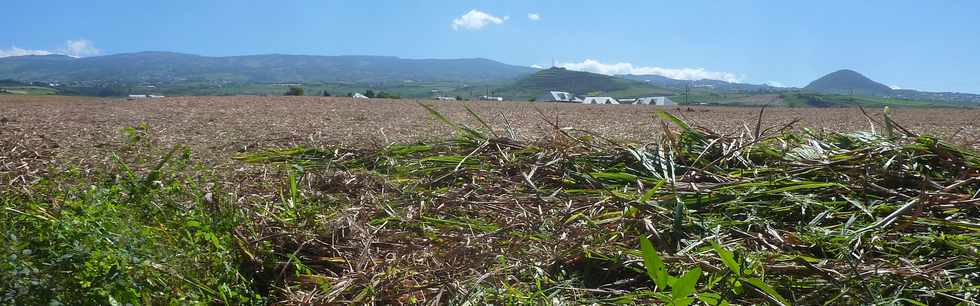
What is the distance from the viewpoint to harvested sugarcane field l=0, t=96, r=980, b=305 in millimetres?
2508

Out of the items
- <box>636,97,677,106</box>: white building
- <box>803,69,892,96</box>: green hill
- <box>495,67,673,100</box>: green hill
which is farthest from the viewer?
<box>803,69,892,96</box>: green hill

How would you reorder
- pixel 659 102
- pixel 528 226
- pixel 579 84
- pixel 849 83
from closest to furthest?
pixel 528 226, pixel 659 102, pixel 579 84, pixel 849 83

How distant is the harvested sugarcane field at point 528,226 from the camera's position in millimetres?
2508

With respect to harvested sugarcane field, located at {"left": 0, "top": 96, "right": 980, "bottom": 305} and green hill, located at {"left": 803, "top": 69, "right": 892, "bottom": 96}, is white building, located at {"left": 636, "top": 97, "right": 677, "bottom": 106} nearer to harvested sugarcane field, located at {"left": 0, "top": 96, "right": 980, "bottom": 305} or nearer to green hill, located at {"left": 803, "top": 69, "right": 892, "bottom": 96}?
harvested sugarcane field, located at {"left": 0, "top": 96, "right": 980, "bottom": 305}

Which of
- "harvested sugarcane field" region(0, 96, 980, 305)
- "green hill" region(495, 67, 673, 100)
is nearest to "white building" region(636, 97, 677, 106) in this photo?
"harvested sugarcane field" region(0, 96, 980, 305)

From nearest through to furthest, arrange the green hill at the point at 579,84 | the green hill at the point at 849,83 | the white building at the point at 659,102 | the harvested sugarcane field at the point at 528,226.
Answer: the harvested sugarcane field at the point at 528,226 < the white building at the point at 659,102 < the green hill at the point at 579,84 < the green hill at the point at 849,83

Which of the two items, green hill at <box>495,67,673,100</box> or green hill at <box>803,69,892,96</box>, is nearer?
green hill at <box>495,67,673,100</box>

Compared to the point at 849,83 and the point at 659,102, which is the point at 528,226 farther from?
the point at 849,83

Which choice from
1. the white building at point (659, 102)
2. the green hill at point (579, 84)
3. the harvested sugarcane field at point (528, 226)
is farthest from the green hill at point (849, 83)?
the harvested sugarcane field at point (528, 226)

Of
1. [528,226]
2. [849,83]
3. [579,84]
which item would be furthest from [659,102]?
[849,83]

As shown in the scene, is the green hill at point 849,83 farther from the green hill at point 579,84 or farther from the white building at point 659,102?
the white building at point 659,102

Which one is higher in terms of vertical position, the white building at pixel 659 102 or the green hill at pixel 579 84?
the green hill at pixel 579 84

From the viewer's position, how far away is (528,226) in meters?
3.26

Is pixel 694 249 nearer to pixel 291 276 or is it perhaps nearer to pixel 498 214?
pixel 498 214
